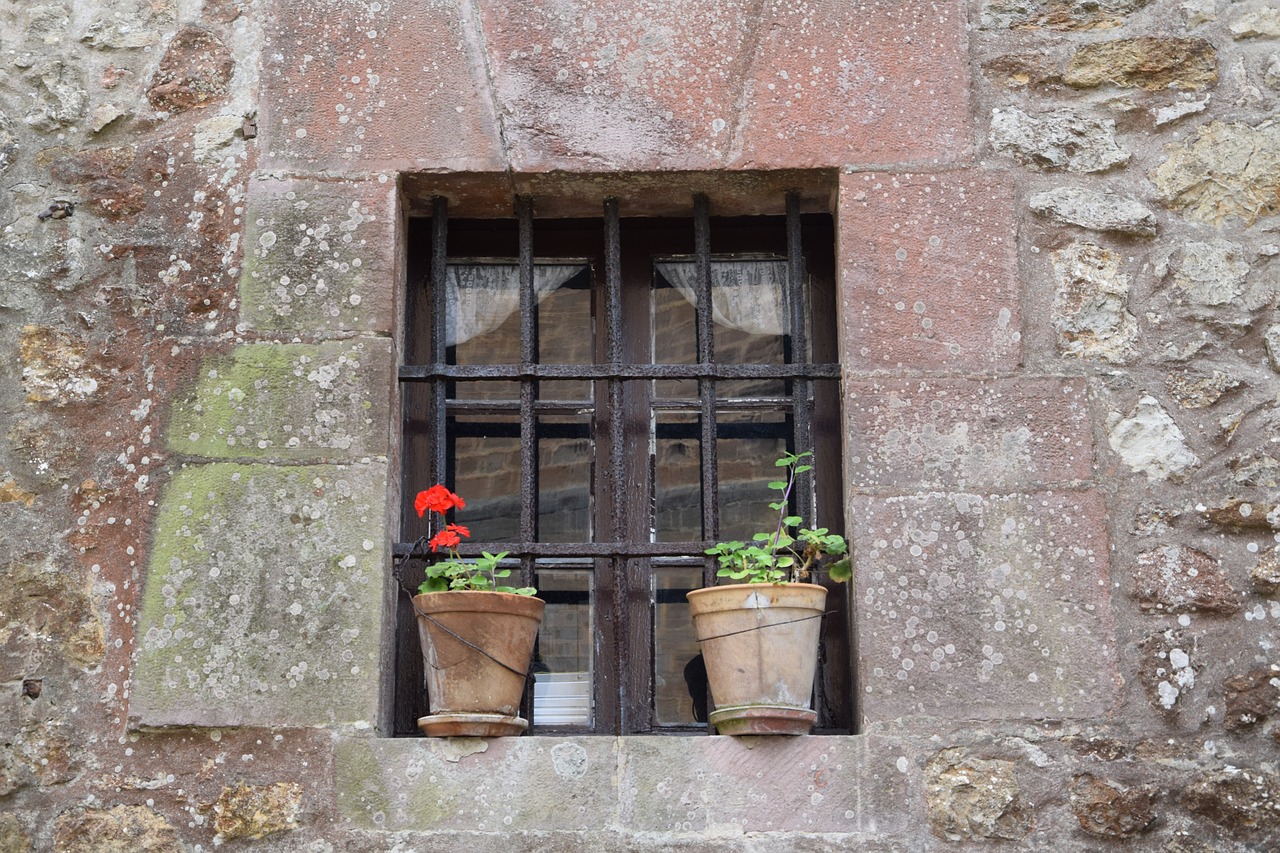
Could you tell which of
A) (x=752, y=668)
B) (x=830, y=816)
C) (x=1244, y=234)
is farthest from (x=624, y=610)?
(x=1244, y=234)

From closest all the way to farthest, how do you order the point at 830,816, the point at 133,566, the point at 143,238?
the point at 830,816, the point at 133,566, the point at 143,238

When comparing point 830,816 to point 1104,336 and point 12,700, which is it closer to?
point 1104,336

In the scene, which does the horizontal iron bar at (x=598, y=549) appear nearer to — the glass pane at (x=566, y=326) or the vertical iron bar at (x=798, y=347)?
the vertical iron bar at (x=798, y=347)

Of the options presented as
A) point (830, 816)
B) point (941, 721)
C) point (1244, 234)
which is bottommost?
Result: point (830, 816)

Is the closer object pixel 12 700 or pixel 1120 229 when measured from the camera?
pixel 12 700

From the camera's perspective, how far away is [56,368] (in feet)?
9.53

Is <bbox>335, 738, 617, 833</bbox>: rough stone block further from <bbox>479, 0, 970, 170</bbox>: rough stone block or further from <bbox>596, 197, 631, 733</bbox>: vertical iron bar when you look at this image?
<bbox>479, 0, 970, 170</bbox>: rough stone block

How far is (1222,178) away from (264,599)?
2.08m

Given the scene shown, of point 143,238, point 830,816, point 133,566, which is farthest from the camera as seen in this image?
point 143,238

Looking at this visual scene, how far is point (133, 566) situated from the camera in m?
2.79

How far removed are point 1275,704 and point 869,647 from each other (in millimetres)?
741

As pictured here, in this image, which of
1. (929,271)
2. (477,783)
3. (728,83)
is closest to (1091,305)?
(929,271)

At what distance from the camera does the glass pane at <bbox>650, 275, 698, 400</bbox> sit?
319 cm

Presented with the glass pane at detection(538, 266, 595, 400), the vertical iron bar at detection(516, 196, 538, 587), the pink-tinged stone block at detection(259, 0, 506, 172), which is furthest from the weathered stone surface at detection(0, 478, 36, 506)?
the glass pane at detection(538, 266, 595, 400)
